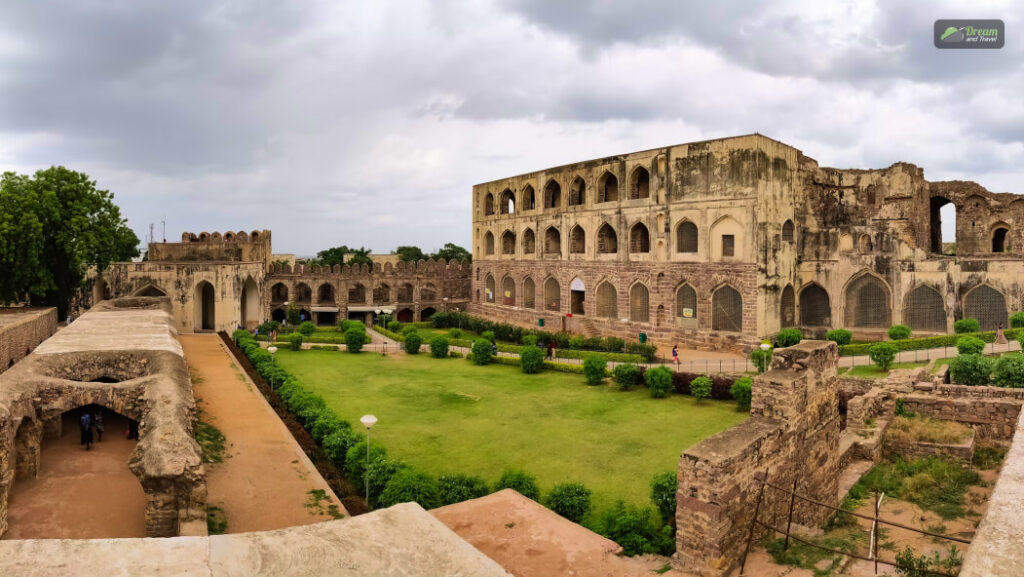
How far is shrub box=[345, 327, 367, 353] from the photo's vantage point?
1055 inches

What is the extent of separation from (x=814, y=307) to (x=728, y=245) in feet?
15.5

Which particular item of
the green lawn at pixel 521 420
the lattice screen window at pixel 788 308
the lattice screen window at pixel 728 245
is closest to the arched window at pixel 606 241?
the lattice screen window at pixel 728 245

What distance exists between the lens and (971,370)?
623 inches

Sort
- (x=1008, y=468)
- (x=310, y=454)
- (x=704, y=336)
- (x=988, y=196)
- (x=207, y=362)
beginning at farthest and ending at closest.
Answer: (x=988, y=196), (x=704, y=336), (x=207, y=362), (x=310, y=454), (x=1008, y=468)

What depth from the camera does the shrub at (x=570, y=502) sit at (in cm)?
974

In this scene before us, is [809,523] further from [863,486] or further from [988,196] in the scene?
[988,196]

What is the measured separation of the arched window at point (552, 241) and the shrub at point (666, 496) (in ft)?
81.5

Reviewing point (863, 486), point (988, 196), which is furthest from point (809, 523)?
point (988, 196)

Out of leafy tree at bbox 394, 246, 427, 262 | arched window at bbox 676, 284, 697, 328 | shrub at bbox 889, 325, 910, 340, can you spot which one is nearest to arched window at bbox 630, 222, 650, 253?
arched window at bbox 676, 284, 697, 328

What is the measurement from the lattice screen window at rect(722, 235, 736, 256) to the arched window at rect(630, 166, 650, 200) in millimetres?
4696

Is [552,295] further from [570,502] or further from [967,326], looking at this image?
[570,502]

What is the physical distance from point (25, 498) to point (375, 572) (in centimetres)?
786

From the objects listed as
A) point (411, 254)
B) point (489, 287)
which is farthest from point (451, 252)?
point (489, 287)

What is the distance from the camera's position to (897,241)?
2500 cm
